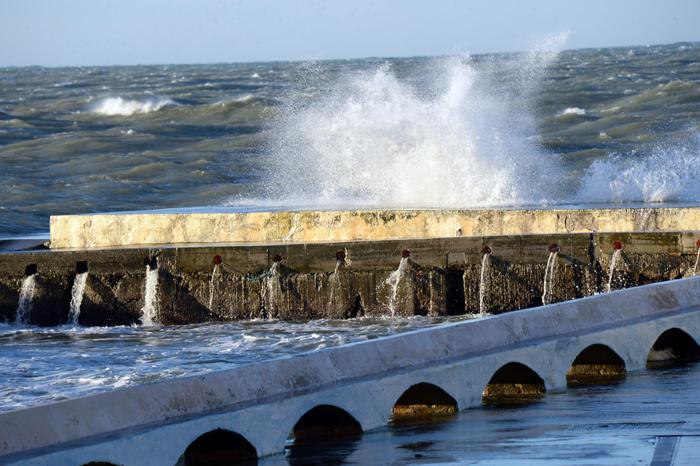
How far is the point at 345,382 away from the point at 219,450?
2.59 ft

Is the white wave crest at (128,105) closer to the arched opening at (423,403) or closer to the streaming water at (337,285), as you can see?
the streaming water at (337,285)

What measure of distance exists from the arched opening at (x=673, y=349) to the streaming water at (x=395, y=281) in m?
4.30

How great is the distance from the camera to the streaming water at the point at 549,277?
12789 millimetres

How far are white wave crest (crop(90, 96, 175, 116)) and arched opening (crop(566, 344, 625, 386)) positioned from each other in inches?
1900

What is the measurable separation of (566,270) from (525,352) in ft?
16.3

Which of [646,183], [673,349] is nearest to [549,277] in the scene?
[646,183]

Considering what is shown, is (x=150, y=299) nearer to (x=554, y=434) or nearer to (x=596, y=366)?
(x=596, y=366)

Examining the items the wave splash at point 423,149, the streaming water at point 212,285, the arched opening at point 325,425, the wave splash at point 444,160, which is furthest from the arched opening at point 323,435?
the wave splash at point 423,149

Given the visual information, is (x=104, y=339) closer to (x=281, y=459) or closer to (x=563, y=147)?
(x=281, y=459)

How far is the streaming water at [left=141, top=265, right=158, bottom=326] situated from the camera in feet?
44.4

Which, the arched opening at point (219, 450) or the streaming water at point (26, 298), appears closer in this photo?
the arched opening at point (219, 450)

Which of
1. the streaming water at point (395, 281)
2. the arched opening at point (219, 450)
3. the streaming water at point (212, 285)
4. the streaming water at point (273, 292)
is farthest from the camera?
the streaming water at point (212, 285)

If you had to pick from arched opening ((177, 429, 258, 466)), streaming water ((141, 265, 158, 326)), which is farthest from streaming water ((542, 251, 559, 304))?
arched opening ((177, 429, 258, 466))

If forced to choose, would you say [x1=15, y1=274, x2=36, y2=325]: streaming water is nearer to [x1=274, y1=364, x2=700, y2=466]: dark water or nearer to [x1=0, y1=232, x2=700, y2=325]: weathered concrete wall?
[x1=0, y1=232, x2=700, y2=325]: weathered concrete wall
